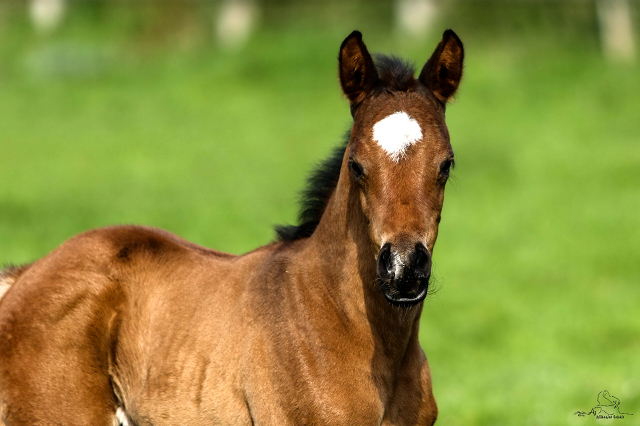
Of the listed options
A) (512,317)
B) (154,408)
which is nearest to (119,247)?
(154,408)

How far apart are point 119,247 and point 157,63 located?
19.1 m

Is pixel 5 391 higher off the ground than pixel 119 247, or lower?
lower

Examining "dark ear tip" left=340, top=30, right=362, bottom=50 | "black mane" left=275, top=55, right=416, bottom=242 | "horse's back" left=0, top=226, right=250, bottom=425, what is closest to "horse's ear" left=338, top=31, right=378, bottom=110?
"dark ear tip" left=340, top=30, right=362, bottom=50

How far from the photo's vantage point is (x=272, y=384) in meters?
4.45

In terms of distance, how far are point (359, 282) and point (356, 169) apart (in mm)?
570

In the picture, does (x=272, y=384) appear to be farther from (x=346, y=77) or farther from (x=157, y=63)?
(x=157, y=63)

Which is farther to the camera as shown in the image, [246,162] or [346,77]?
[246,162]

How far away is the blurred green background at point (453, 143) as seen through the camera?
1230 centimetres

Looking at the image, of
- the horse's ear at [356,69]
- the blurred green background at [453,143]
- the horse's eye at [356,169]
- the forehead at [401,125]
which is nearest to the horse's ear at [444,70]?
the forehead at [401,125]

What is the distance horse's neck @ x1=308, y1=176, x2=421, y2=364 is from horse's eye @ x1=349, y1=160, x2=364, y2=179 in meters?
0.19

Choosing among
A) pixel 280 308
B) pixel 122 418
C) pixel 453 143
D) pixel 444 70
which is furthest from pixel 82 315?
pixel 453 143

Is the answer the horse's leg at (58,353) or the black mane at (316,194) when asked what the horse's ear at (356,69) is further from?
the horse's leg at (58,353)

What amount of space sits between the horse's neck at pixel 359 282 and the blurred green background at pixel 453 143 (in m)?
4.72

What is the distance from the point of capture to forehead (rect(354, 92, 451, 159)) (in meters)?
4.29
